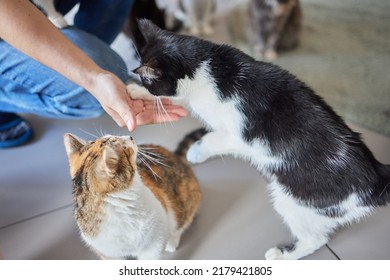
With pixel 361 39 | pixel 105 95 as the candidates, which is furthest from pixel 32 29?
pixel 361 39

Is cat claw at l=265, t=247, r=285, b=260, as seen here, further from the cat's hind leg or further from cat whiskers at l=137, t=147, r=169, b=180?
cat whiskers at l=137, t=147, r=169, b=180

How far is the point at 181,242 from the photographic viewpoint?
113 centimetres

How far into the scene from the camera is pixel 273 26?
77.1 inches

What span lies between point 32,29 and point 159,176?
493mm

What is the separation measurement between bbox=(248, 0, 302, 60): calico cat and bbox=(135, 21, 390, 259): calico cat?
107cm

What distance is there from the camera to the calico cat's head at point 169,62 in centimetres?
89

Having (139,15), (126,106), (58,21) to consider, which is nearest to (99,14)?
(58,21)

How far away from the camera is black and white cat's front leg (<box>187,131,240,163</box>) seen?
0.99 m

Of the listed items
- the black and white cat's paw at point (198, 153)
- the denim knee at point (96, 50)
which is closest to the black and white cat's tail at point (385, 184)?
the black and white cat's paw at point (198, 153)

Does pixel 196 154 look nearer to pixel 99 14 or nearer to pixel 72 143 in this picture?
pixel 72 143

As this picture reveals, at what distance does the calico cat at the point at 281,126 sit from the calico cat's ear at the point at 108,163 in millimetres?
225

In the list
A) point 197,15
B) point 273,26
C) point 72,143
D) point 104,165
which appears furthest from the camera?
point 197,15

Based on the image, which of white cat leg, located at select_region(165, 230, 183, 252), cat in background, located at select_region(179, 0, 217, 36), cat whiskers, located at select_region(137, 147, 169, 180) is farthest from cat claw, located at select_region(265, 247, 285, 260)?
cat in background, located at select_region(179, 0, 217, 36)

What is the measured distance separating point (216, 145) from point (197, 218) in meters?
0.31
